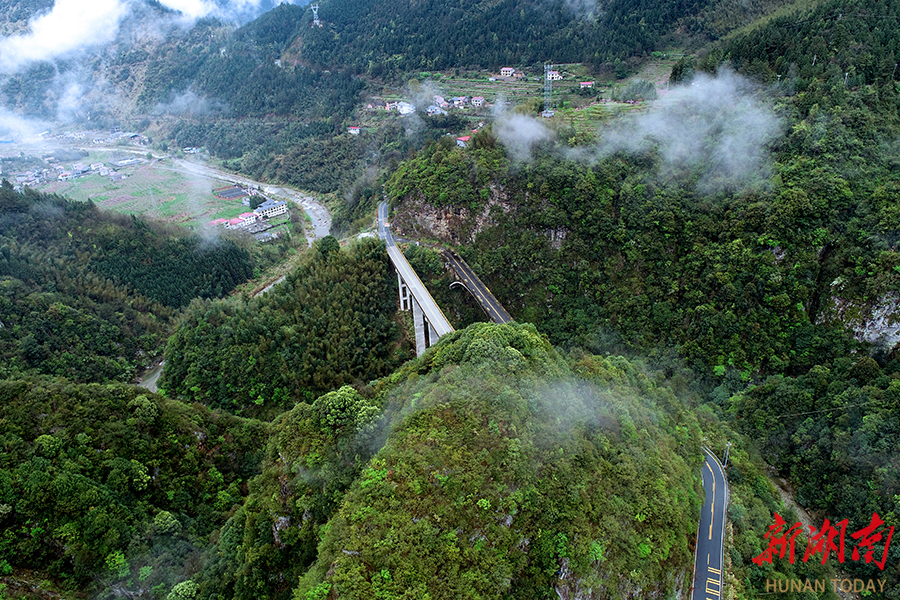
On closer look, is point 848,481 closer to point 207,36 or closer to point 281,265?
point 281,265

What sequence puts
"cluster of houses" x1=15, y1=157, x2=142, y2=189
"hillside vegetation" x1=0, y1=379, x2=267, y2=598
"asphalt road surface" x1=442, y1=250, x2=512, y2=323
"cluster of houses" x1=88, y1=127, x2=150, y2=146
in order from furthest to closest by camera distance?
"cluster of houses" x1=88, y1=127, x2=150, y2=146, "cluster of houses" x1=15, y1=157, x2=142, y2=189, "asphalt road surface" x1=442, y1=250, x2=512, y2=323, "hillside vegetation" x1=0, y1=379, x2=267, y2=598

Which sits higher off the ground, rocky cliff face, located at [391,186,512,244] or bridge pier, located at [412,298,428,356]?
rocky cliff face, located at [391,186,512,244]

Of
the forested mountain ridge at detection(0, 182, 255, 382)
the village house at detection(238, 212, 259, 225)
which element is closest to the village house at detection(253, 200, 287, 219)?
the village house at detection(238, 212, 259, 225)

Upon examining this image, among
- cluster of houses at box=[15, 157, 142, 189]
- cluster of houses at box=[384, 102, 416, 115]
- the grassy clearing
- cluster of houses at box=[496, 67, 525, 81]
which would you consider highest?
cluster of houses at box=[496, 67, 525, 81]

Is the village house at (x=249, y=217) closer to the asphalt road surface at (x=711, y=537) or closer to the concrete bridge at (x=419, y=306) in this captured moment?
the concrete bridge at (x=419, y=306)

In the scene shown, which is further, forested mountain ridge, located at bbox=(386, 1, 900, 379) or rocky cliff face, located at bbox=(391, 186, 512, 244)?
rocky cliff face, located at bbox=(391, 186, 512, 244)

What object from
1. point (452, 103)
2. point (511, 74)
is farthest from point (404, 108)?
point (511, 74)

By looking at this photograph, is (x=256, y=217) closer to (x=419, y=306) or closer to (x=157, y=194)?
(x=157, y=194)

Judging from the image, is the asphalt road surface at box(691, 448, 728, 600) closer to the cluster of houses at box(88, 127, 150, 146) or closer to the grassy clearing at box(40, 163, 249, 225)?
the grassy clearing at box(40, 163, 249, 225)
